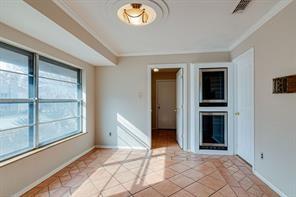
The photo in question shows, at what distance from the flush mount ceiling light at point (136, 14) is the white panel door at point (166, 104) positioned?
14.3 feet

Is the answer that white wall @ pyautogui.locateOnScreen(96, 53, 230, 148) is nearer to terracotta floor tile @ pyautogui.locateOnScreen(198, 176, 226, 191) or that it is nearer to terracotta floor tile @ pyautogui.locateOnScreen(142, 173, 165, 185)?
terracotta floor tile @ pyautogui.locateOnScreen(142, 173, 165, 185)

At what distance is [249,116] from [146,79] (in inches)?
95.4

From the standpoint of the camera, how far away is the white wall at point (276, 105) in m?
2.00

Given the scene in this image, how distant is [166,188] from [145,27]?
8.42ft

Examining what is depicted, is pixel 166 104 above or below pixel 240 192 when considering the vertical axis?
above

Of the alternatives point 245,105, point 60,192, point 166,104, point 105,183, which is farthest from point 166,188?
point 166,104

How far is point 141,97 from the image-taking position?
427 cm

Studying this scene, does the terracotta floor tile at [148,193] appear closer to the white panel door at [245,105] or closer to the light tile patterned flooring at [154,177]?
the light tile patterned flooring at [154,177]

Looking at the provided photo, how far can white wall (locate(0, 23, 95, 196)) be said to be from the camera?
6.76 ft

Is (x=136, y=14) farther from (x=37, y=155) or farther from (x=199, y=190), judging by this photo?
(x=199, y=190)

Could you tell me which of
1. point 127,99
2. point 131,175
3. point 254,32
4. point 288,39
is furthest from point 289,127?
point 127,99

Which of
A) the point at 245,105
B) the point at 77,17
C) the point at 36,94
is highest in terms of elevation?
the point at 77,17

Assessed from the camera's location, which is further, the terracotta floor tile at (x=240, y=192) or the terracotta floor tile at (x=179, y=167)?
the terracotta floor tile at (x=179, y=167)

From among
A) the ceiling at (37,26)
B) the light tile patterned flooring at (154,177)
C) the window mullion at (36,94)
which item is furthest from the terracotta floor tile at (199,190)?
the ceiling at (37,26)
